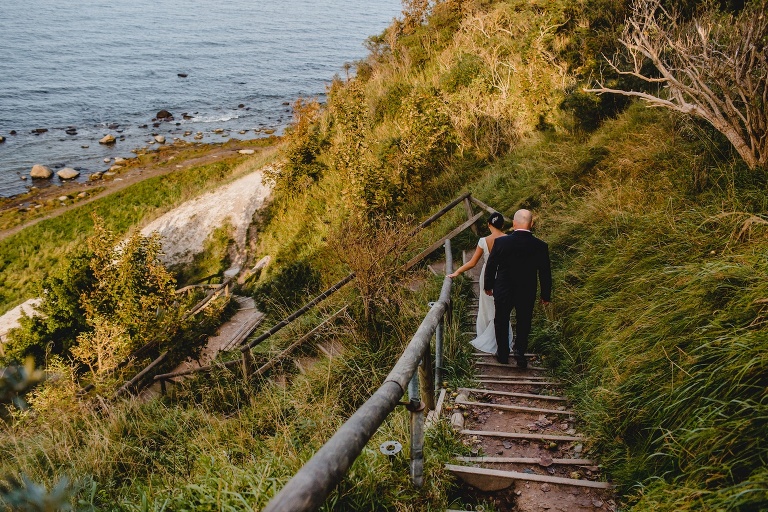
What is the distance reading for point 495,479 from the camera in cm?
303

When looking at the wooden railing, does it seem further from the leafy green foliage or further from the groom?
the leafy green foliage

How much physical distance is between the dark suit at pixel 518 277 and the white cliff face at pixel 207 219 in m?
13.3

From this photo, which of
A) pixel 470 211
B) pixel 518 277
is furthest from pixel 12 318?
pixel 518 277

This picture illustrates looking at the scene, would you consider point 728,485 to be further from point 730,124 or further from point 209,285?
point 209,285

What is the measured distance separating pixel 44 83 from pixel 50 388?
145ft

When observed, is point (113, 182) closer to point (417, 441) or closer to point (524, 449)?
point (524, 449)

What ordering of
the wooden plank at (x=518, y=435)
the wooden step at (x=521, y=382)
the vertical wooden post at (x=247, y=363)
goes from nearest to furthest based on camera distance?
the wooden plank at (x=518, y=435) < the wooden step at (x=521, y=382) < the vertical wooden post at (x=247, y=363)

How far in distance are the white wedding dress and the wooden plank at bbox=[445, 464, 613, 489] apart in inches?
102

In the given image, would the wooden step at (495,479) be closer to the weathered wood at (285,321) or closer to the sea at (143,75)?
the weathered wood at (285,321)

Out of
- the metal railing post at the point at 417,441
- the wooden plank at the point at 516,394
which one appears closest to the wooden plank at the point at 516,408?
the wooden plank at the point at 516,394

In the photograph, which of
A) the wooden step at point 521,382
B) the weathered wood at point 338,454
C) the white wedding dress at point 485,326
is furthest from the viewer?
the white wedding dress at point 485,326

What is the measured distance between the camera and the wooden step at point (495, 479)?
3025 millimetres

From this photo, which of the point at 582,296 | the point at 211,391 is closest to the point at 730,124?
the point at 582,296

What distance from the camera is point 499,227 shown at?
226 inches
